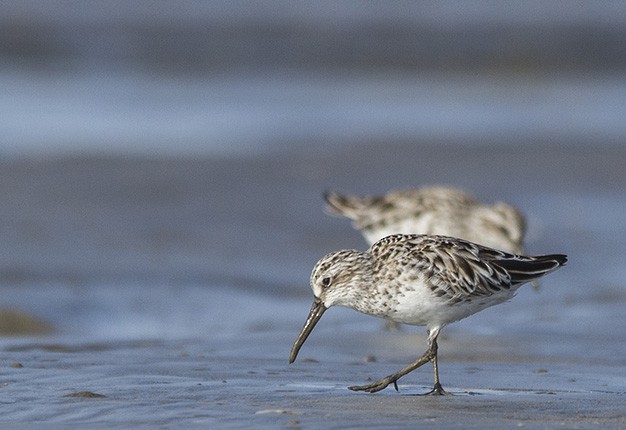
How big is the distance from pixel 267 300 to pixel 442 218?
151cm

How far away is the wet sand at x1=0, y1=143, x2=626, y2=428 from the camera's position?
643 cm

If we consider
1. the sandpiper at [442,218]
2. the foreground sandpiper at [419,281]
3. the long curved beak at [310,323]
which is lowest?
the long curved beak at [310,323]

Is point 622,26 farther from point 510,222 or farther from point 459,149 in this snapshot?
point 510,222

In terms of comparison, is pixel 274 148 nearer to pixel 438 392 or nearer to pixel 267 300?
pixel 267 300

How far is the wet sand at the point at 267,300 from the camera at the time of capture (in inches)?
253

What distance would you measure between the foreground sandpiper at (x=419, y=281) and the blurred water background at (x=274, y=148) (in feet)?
3.08

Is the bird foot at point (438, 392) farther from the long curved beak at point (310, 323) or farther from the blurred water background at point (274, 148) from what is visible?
the blurred water background at point (274, 148)

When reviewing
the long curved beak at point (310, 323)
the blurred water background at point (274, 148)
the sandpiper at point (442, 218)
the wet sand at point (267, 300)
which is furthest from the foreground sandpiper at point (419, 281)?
the sandpiper at point (442, 218)

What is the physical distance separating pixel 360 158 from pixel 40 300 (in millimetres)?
6991

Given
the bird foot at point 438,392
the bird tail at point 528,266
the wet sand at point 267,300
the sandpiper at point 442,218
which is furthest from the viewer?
the sandpiper at point 442,218

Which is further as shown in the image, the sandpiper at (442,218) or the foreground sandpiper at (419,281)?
the sandpiper at (442,218)

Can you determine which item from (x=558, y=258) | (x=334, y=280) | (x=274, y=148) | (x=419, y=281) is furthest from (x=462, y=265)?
(x=274, y=148)

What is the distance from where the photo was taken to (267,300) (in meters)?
10.6

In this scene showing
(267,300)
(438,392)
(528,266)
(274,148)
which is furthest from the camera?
(274,148)
